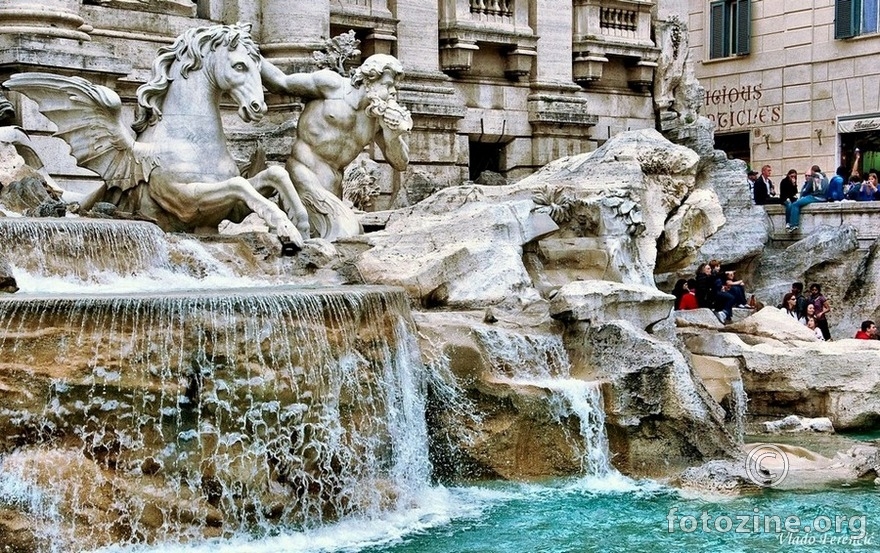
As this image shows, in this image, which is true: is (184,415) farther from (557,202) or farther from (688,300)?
(688,300)

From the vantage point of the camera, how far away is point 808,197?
22.2 metres

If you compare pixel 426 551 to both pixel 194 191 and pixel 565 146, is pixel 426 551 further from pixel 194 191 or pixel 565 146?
pixel 565 146

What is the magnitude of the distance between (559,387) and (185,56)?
406 cm

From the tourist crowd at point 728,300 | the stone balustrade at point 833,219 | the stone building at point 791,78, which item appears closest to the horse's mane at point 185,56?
the tourist crowd at point 728,300

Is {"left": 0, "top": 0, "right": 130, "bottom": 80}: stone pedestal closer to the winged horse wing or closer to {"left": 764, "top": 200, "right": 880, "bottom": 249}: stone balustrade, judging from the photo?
the winged horse wing

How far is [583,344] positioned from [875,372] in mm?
3629

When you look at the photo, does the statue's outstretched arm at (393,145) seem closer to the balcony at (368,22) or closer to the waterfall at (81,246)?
the waterfall at (81,246)

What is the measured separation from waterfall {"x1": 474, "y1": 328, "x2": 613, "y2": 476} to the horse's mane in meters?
3.17

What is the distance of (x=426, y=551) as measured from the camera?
9586 mm

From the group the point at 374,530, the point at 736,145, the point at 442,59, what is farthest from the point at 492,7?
the point at 374,530

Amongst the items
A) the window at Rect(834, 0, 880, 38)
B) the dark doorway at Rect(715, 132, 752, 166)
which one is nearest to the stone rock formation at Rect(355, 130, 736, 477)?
the window at Rect(834, 0, 880, 38)

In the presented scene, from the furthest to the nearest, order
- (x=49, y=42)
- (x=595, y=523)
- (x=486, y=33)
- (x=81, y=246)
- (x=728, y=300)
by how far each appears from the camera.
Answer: (x=486, y=33) → (x=728, y=300) → (x=49, y=42) → (x=81, y=246) → (x=595, y=523)

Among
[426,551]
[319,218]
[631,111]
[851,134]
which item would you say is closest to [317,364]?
[426,551]

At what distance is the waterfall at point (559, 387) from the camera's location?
1160 cm
